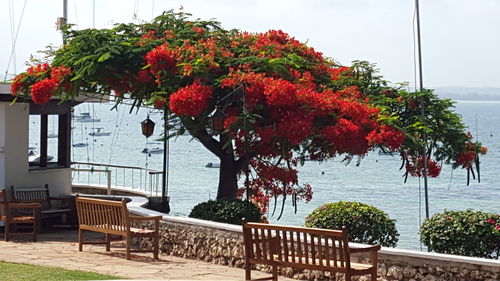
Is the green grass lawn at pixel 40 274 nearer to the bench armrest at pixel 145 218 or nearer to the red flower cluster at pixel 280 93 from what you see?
the bench armrest at pixel 145 218

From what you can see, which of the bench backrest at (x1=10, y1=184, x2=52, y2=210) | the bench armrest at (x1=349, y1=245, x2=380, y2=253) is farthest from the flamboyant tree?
the bench armrest at (x1=349, y1=245, x2=380, y2=253)

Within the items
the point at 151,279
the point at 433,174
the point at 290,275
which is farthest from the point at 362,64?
the point at 151,279

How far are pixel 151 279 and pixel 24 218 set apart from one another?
5064 millimetres

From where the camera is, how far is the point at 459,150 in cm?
1603

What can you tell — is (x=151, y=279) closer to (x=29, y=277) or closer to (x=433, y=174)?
(x=29, y=277)

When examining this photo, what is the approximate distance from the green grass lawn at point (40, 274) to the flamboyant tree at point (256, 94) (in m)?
3.53

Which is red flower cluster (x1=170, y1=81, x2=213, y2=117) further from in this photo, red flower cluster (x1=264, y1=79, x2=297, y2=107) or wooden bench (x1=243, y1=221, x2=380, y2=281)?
wooden bench (x1=243, y1=221, x2=380, y2=281)

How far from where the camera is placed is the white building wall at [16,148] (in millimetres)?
17225

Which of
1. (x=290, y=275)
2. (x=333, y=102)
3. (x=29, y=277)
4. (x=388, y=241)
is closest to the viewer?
(x=29, y=277)

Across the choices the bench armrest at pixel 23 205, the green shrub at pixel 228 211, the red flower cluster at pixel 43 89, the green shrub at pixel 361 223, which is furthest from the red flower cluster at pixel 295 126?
the bench armrest at pixel 23 205

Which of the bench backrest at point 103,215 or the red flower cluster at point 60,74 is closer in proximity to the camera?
the bench backrest at point 103,215

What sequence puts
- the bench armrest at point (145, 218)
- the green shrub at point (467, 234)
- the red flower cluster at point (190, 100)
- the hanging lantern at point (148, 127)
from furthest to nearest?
the hanging lantern at point (148, 127)
the red flower cluster at point (190, 100)
the bench armrest at point (145, 218)
the green shrub at point (467, 234)

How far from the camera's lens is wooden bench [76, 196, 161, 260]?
1366 centimetres

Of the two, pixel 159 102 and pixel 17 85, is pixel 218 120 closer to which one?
pixel 159 102
